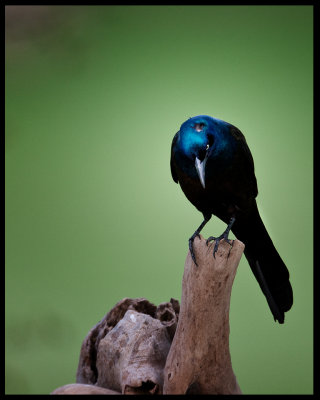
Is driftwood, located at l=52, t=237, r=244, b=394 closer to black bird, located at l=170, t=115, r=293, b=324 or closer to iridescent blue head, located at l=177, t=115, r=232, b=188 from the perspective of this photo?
black bird, located at l=170, t=115, r=293, b=324

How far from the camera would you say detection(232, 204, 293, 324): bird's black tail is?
2.57 meters

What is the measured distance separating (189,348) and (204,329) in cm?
10

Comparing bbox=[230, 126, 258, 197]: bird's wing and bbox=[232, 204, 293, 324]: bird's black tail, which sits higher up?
bbox=[230, 126, 258, 197]: bird's wing

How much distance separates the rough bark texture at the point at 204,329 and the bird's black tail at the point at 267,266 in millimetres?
346

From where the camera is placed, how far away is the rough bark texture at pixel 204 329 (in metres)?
2.21

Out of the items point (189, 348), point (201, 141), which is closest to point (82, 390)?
point (189, 348)

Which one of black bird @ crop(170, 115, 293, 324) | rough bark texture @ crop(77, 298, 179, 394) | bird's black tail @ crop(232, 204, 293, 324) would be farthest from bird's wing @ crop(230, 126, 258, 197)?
rough bark texture @ crop(77, 298, 179, 394)

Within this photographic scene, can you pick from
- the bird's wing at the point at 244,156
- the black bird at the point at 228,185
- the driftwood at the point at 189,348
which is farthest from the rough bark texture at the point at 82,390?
the bird's wing at the point at 244,156

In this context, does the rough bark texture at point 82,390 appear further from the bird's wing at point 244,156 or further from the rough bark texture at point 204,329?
the bird's wing at point 244,156

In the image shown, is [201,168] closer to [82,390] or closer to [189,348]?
[189,348]

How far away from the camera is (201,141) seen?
2.27m
